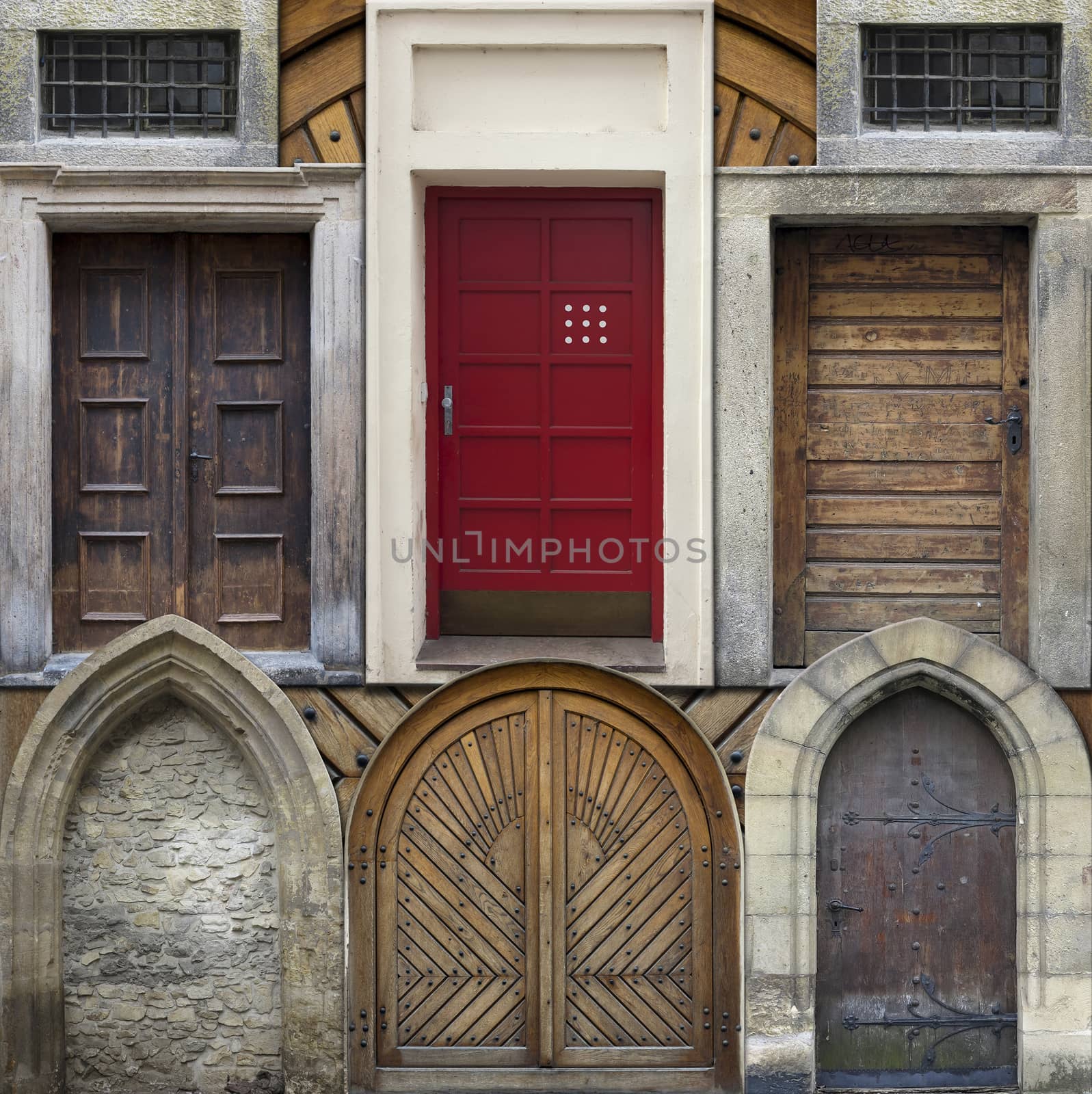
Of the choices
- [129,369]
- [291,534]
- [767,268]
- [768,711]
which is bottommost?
[768,711]

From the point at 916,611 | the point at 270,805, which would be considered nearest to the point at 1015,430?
the point at 916,611

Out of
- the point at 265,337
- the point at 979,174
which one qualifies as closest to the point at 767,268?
the point at 979,174

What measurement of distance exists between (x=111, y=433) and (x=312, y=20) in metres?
1.95

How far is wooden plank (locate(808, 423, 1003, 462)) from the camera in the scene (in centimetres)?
604

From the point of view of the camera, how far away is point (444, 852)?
19.7 feet

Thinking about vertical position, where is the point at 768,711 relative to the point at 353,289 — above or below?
below

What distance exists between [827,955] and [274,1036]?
2420mm

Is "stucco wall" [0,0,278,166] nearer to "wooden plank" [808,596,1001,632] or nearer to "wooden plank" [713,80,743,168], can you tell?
"wooden plank" [713,80,743,168]

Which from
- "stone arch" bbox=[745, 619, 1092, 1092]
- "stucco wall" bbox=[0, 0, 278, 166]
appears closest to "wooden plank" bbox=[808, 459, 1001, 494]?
"stone arch" bbox=[745, 619, 1092, 1092]

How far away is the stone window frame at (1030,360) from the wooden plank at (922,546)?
22cm

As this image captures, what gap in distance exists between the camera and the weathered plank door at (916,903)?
604 cm

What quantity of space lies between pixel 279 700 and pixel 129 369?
157 cm

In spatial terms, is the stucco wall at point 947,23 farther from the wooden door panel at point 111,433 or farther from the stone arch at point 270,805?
the stone arch at point 270,805

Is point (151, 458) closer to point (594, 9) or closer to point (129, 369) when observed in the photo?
point (129, 369)
